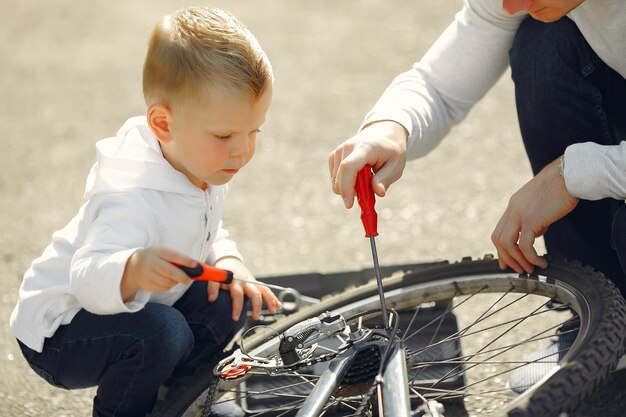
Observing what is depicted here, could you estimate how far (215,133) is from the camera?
1.48 meters

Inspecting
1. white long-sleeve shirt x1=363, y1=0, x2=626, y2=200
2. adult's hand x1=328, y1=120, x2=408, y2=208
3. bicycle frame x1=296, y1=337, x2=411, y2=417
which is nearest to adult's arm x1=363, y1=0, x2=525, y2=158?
white long-sleeve shirt x1=363, y1=0, x2=626, y2=200

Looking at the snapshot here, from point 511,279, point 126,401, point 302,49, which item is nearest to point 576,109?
point 511,279

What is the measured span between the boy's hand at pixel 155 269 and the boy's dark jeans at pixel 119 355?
16 centimetres

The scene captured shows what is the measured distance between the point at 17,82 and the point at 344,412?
2532mm

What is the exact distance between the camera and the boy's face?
1468 mm

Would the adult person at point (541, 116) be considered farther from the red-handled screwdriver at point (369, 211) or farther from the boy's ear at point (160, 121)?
the boy's ear at point (160, 121)

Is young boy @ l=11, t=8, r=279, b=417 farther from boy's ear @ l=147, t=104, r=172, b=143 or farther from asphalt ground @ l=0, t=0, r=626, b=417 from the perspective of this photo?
asphalt ground @ l=0, t=0, r=626, b=417

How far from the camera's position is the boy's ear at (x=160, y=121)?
1.50 m

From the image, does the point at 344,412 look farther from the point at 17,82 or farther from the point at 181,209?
the point at 17,82

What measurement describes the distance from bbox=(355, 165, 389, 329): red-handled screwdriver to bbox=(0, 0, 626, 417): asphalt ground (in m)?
0.44

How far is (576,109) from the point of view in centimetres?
169

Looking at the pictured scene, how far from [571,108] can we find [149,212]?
2.52ft

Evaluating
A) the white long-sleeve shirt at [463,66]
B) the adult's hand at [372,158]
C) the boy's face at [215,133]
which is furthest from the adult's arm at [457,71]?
the boy's face at [215,133]

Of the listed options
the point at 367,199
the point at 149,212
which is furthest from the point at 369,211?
the point at 149,212
